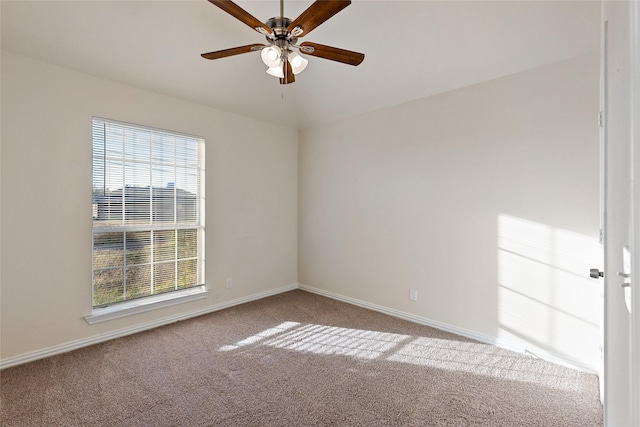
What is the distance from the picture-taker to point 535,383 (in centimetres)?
223

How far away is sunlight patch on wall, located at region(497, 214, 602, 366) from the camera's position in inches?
93.0

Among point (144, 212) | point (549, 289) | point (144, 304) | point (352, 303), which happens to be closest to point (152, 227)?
point (144, 212)

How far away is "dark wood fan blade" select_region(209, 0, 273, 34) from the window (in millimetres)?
2025

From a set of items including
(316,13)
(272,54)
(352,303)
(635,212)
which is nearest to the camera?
(635,212)

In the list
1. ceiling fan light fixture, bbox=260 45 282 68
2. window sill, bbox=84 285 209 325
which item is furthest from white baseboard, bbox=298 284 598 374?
ceiling fan light fixture, bbox=260 45 282 68

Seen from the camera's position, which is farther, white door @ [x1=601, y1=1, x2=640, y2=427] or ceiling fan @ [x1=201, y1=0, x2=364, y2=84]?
ceiling fan @ [x1=201, y1=0, x2=364, y2=84]

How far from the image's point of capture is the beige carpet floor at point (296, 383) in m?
1.87

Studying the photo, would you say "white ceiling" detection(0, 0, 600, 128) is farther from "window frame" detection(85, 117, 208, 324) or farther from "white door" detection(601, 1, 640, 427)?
"white door" detection(601, 1, 640, 427)

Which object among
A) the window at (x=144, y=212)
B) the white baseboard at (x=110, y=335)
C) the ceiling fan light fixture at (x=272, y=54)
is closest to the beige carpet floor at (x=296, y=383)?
the white baseboard at (x=110, y=335)

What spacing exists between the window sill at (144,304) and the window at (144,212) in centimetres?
6

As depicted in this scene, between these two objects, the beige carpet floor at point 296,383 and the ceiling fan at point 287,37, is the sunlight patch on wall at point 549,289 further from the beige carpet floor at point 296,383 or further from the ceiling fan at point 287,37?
the ceiling fan at point 287,37

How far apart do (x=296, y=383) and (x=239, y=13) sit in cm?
246

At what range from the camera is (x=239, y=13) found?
167cm

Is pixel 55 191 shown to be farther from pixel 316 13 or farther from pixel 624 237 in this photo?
pixel 624 237
